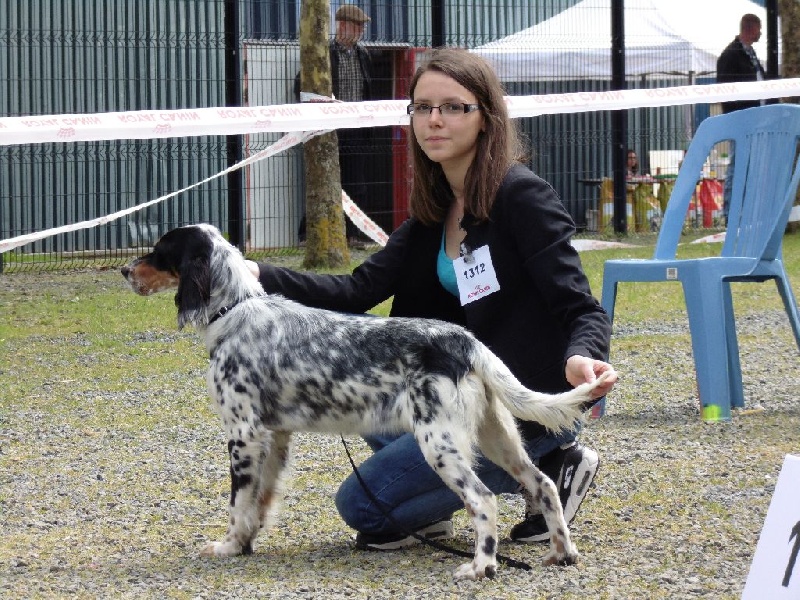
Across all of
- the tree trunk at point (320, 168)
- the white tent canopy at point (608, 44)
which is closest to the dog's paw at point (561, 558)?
the tree trunk at point (320, 168)

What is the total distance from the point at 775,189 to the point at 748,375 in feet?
3.86

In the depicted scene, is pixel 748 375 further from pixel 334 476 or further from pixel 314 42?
pixel 314 42


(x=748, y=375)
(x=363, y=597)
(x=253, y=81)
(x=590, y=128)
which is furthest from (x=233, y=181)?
(x=363, y=597)

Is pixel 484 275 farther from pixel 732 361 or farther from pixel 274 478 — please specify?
pixel 732 361

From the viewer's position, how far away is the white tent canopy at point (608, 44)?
47.2 feet

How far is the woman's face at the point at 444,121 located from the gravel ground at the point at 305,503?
1.19 m

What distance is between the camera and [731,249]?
6.37m

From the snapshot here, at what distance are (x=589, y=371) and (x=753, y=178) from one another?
10.7ft

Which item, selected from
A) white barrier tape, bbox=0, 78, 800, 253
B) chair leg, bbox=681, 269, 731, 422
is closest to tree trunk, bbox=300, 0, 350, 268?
white barrier tape, bbox=0, 78, 800, 253

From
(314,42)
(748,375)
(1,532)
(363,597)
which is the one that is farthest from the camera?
(314,42)

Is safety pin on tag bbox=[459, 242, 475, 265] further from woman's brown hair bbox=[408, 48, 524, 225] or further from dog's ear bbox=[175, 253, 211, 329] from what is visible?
dog's ear bbox=[175, 253, 211, 329]

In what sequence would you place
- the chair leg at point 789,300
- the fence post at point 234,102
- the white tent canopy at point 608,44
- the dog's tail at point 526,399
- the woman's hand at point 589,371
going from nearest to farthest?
the woman's hand at point 589,371
the dog's tail at point 526,399
the chair leg at point 789,300
the fence post at point 234,102
the white tent canopy at point 608,44

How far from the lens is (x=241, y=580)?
3686mm

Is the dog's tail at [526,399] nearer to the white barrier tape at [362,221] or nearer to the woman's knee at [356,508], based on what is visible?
the woman's knee at [356,508]
